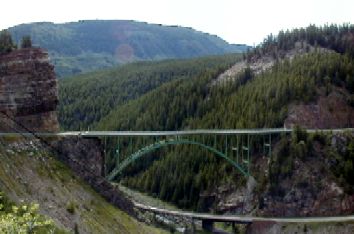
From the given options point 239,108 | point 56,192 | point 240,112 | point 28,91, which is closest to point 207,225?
point 240,112

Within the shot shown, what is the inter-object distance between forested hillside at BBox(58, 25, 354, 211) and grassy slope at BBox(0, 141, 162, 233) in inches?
1718

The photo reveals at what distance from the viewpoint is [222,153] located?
355ft

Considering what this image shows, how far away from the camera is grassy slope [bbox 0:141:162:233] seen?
5941cm

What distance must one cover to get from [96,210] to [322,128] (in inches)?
2612

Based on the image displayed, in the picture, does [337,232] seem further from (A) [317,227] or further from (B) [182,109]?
(B) [182,109]

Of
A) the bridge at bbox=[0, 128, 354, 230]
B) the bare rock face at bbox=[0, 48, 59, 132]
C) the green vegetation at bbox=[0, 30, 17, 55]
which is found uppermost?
the green vegetation at bbox=[0, 30, 17, 55]

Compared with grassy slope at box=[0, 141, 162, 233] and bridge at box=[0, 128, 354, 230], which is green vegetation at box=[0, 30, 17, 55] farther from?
bridge at box=[0, 128, 354, 230]

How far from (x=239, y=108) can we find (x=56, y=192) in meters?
76.3

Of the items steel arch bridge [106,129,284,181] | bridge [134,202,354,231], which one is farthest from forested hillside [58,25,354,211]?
bridge [134,202,354,231]

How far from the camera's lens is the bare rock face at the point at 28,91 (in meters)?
72.9

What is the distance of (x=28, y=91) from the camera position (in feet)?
246

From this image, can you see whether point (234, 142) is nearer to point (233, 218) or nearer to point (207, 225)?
point (233, 218)

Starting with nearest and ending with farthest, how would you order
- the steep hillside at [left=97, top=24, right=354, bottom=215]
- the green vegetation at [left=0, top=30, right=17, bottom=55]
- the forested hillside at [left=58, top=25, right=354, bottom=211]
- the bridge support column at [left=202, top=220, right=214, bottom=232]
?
the green vegetation at [left=0, top=30, right=17, bottom=55]
the bridge support column at [left=202, top=220, right=214, bottom=232]
the forested hillside at [left=58, top=25, right=354, bottom=211]
the steep hillside at [left=97, top=24, right=354, bottom=215]

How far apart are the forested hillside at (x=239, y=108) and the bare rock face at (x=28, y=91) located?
Answer: 4387cm
